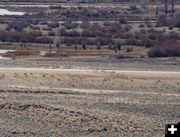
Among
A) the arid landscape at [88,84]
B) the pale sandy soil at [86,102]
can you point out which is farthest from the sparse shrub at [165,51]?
the pale sandy soil at [86,102]

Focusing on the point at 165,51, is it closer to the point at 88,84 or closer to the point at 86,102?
the point at 88,84

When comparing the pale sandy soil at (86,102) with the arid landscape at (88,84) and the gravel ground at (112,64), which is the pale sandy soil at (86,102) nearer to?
the arid landscape at (88,84)

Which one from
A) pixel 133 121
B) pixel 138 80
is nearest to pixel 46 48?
pixel 138 80

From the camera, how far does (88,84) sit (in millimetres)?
29000

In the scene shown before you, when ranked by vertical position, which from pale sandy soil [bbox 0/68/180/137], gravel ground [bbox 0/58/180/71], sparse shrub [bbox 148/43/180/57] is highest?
pale sandy soil [bbox 0/68/180/137]

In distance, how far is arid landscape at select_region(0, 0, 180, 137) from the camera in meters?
18.5

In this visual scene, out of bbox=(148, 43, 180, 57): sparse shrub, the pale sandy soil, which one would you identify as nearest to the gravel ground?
the pale sandy soil

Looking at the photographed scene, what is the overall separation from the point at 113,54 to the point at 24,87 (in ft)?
56.7

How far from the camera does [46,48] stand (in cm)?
4959

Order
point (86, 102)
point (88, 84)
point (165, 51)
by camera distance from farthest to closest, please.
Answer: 1. point (165, 51)
2. point (88, 84)
3. point (86, 102)

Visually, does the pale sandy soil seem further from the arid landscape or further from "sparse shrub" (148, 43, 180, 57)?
"sparse shrub" (148, 43, 180, 57)

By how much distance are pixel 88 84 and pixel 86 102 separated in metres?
6.05

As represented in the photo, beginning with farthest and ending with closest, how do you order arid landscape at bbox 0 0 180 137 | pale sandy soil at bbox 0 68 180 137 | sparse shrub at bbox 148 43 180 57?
sparse shrub at bbox 148 43 180 57
arid landscape at bbox 0 0 180 137
pale sandy soil at bbox 0 68 180 137

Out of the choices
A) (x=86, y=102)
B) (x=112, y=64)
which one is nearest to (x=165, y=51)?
(x=112, y=64)
